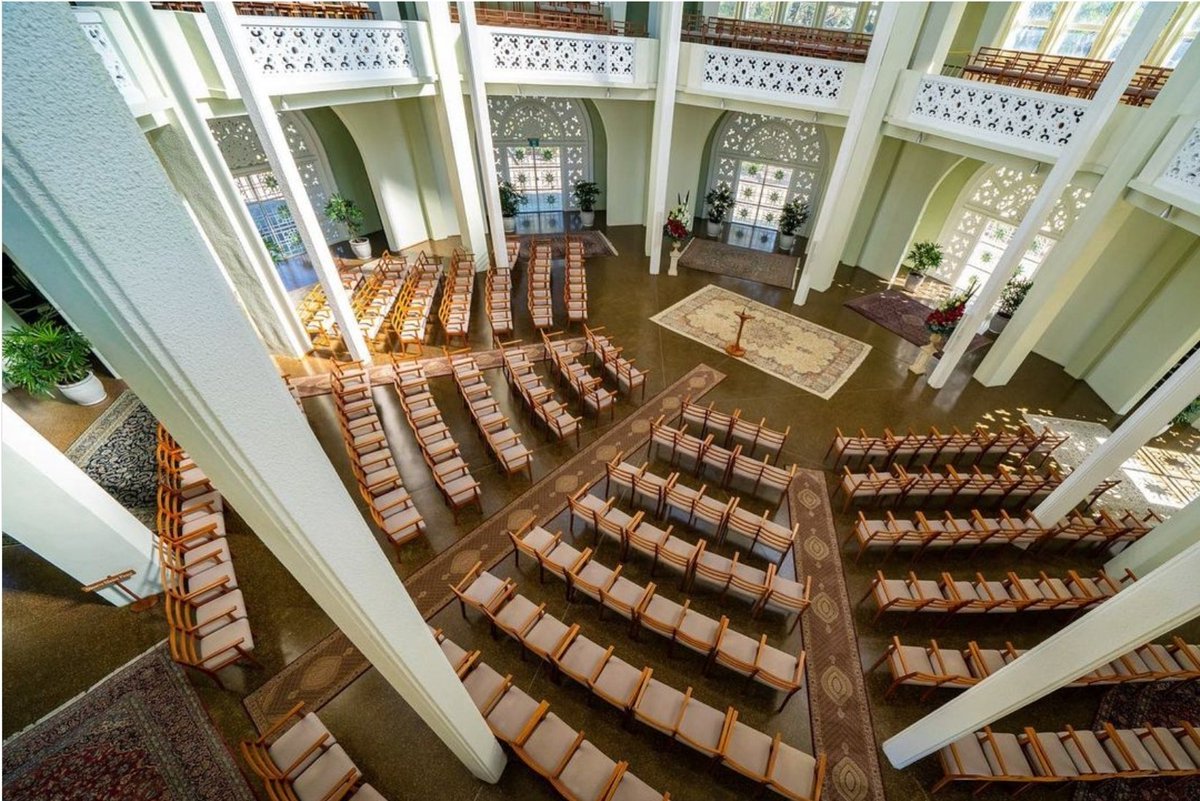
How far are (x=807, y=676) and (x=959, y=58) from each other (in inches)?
509

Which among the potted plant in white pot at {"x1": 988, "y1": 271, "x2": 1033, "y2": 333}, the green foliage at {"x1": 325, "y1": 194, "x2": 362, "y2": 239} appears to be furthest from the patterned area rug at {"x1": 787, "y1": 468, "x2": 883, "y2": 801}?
the green foliage at {"x1": 325, "y1": 194, "x2": 362, "y2": 239}

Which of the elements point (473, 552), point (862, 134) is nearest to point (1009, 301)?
point (862, 134)

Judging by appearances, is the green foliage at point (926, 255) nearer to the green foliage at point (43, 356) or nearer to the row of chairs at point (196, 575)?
the row of chairs at point (196, 575)

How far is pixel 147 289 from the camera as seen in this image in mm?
1022

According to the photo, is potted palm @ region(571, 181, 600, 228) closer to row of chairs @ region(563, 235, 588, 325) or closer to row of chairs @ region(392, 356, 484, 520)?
row of chairs @ region(563, 235, 588, 325)

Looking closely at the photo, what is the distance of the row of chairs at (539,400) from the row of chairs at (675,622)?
76.0 inches

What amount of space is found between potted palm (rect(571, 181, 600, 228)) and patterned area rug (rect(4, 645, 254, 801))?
514 inches

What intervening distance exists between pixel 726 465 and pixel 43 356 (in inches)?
375

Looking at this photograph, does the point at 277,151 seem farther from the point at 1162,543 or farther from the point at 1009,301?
the point at 1009,301

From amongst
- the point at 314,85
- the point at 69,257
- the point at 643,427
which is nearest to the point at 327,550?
the point at 69,257

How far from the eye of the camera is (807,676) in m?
4.64

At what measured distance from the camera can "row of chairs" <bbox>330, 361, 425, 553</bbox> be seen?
539cm

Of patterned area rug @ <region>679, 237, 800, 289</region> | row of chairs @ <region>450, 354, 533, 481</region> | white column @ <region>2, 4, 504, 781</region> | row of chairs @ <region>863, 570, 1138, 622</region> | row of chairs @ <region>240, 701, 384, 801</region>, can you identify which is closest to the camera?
white column @ <region>2, 4, 504, 781</region>

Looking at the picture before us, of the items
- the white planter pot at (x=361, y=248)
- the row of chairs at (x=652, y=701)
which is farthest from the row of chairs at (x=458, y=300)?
the row of chairs at (x=652, y=701)
